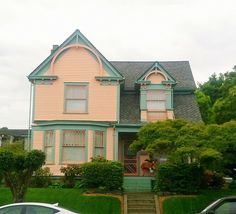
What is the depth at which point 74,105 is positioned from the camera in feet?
109

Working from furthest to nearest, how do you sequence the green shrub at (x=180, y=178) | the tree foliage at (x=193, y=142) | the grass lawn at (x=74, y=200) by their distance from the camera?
the green shrub at (x=180, y=178), the grass lawn at (x=74, y=200), the tree foliage at (x=193, y=142)

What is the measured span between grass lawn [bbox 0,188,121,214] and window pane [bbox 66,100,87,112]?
21.6 feet

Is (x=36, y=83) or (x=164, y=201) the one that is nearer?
(x=164, y=201)

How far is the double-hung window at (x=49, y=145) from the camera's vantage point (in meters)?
32.2

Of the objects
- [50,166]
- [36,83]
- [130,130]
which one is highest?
[36,83]

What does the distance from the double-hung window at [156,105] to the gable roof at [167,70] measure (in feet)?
6.51

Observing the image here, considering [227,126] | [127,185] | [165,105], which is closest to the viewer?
[227,126]

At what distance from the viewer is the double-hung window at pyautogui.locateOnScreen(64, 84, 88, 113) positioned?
3312 cm

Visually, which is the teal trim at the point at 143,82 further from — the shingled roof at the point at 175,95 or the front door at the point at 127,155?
the front door at the point at 127,155

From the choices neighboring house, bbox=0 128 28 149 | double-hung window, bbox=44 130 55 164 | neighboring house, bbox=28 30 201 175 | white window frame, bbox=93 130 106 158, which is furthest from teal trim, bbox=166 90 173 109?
neighboring house, bbox=0 128 28 149

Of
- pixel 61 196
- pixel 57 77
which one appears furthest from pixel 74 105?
pixel 61 196

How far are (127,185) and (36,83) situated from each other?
8451 mm

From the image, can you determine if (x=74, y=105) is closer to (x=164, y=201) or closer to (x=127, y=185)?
(x=127, y=185)

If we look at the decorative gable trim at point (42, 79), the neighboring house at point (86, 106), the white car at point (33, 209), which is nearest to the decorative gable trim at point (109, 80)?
the neighboring house at point (86, 106)
